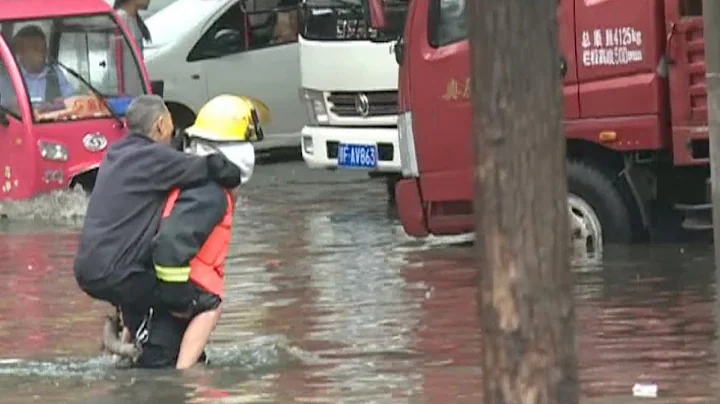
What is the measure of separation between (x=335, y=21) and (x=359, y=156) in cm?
131

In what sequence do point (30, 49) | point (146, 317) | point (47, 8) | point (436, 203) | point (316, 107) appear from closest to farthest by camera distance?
point (146, 317) → point (436, 203) → point (316, 107) → point (30, 49) → point (47, 8)

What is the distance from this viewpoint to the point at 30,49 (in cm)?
1861

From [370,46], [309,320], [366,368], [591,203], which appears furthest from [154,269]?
[370,46]

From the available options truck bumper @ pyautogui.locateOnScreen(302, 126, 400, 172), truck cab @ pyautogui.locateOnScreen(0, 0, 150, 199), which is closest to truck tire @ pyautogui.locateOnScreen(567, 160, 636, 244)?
truck bumper @ pyautogui.locateOnScreen(302, 126, 400, 172)

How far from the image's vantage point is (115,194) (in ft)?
29.6

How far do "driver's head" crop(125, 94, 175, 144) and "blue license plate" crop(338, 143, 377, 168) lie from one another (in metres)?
7.78

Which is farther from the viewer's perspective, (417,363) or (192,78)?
(192,78)

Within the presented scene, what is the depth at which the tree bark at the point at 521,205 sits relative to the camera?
4.82m

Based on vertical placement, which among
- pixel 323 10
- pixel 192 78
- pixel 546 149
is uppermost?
pixel 546 149

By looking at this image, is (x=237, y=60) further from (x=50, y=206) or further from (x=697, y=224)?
(x=697, y=224)

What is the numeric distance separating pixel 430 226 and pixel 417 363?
4865mm

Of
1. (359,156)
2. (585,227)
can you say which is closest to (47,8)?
(359,156)

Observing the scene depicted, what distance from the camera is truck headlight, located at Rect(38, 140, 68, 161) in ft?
59.7

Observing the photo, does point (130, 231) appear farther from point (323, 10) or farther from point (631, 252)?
point (323, 10)
